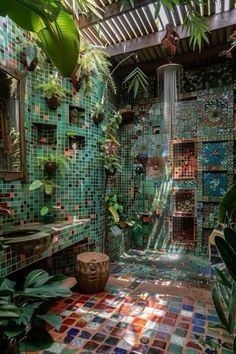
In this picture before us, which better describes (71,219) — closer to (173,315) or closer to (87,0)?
(173,315)

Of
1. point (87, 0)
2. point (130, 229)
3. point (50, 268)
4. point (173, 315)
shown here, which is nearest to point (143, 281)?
point (173, 315)

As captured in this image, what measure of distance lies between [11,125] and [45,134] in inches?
23.6

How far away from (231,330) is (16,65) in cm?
282

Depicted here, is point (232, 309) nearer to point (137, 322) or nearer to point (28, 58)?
point (137, 322)

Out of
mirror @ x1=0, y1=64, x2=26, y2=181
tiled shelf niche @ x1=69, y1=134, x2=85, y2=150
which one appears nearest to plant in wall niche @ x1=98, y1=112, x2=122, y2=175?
tiled shelf niche @ x1=69, y1=134, x2=85, y2=150

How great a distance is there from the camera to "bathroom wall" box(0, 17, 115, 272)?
7.73 feet

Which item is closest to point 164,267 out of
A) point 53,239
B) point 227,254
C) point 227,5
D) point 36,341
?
point 53,239

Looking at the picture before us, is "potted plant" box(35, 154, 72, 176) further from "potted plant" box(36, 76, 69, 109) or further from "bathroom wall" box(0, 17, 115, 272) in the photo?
"potted plant" box(36, 76, 69, 109)

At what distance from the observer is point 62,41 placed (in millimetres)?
1006

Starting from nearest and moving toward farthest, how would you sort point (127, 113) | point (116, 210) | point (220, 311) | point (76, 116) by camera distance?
point (220, 311), point (76, 116), point (116, 210), point (127, 113)

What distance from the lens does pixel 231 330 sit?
104 centimetres

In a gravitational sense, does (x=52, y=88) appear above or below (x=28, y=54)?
below

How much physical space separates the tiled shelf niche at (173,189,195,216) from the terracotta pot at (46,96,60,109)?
2.53m

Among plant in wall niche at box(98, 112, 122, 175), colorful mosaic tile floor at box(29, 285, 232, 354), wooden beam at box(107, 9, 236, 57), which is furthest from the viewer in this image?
plant in wall niche at box(98, 112, 122, 175)
